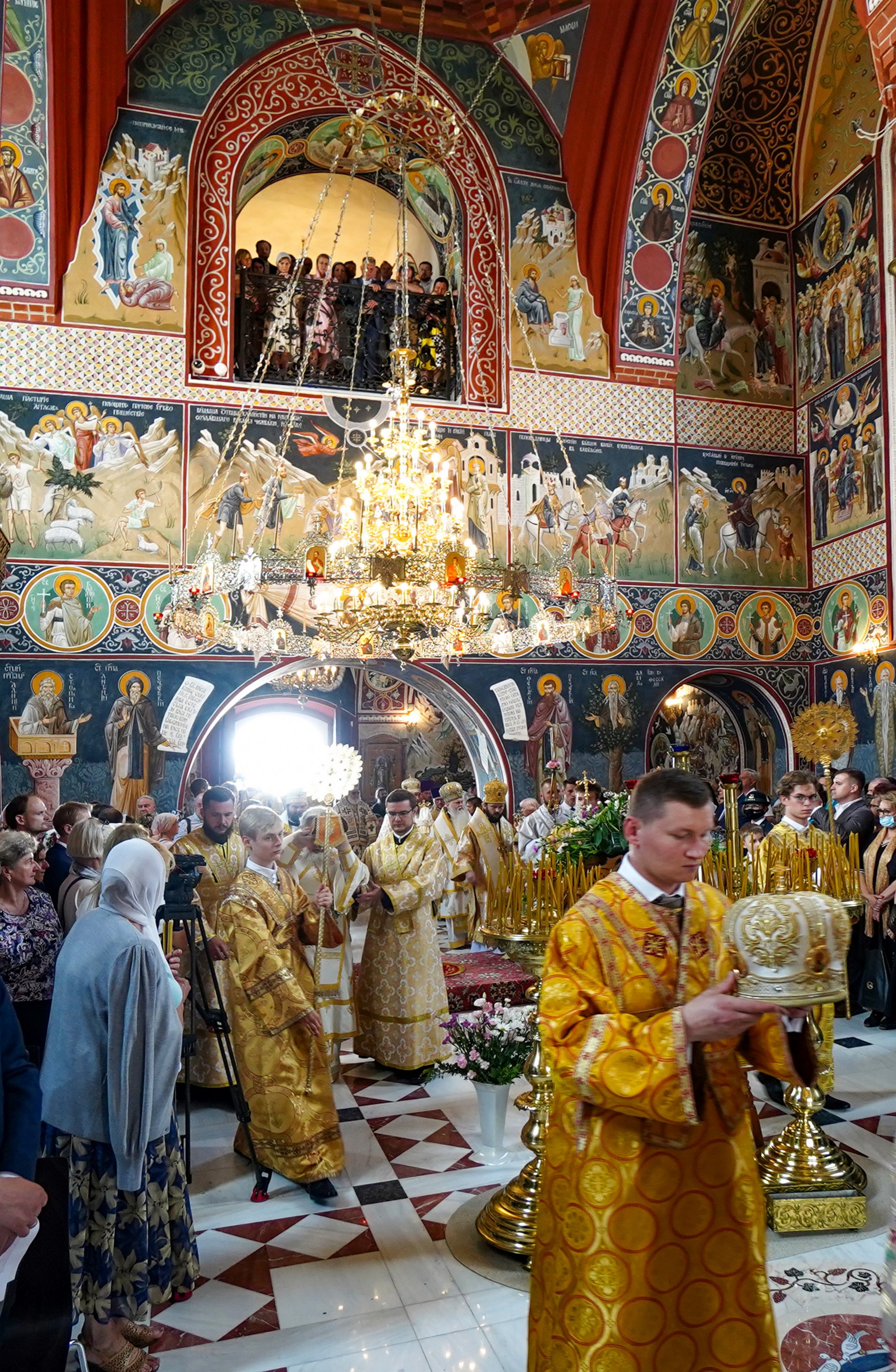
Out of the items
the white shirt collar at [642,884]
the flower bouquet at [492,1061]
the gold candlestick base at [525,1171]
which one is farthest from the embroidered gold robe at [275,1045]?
the white shirt collar at [642,884]

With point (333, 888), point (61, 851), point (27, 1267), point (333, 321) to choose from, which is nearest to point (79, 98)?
point (333, 321)

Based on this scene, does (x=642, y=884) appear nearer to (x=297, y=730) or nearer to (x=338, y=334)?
(x=338, y=334)

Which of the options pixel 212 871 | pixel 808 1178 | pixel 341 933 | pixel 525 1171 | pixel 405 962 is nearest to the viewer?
pixel 525 1171

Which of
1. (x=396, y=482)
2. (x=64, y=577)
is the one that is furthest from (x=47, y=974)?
(x=64, y=577)

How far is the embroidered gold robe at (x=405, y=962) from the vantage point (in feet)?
21.5

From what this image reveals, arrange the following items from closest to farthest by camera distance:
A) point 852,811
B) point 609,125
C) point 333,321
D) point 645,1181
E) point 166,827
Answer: point 645,1181
point 166,827
point 852,811
point 609,125
point 333,321

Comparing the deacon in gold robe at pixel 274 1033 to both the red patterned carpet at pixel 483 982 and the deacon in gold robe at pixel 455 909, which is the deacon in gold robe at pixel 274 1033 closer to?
the red patterned carpet at pixel 483 982

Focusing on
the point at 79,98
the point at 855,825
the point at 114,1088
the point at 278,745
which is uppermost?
the point at 79,98

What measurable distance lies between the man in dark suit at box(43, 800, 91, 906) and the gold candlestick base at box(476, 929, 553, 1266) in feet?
8.51

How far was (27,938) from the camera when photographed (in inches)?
166

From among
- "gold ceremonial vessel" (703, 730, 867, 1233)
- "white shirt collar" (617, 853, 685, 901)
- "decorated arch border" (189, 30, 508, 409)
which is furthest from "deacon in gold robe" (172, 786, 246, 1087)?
"decorated arch border" (189, 30, 508, 409)

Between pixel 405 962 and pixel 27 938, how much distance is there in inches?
116

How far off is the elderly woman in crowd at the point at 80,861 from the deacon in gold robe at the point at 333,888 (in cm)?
133

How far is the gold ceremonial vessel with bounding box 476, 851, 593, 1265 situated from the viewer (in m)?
4.21
